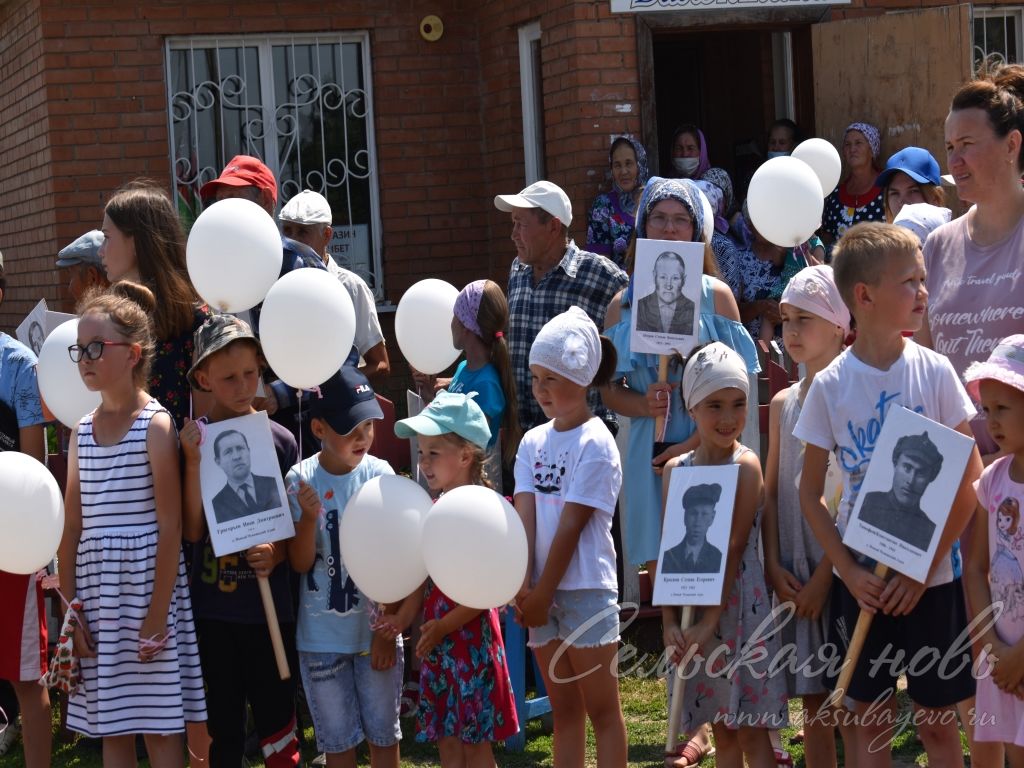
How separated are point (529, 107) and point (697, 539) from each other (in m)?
5.95

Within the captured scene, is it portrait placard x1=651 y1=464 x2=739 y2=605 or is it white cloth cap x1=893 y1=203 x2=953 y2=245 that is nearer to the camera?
portrait placard x1=651 y1=464 x2=739 y2=605

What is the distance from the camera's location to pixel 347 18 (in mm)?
9406

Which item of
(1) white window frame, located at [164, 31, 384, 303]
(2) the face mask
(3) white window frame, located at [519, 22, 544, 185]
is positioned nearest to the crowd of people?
(2) the face mask

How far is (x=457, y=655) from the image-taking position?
3979 millimetres

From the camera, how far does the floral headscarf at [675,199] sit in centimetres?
467

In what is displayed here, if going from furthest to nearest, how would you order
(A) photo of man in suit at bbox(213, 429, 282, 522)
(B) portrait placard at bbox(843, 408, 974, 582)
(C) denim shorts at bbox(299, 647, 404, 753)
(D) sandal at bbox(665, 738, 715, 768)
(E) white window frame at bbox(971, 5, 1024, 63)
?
1. (E) white window frame at bbox(971, 5, 1024, 63)
2. (D) sandal at bbox(665, 738, 715, 768)
3. (C) denim shorts at bbox(299, 647, 404, 753)
4. (A) photo of man in suit at bbox(213, 429, 282, 522)
5. (B) portrait placard at bbox(843, 408, 974, 582)

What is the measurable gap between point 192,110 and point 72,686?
6.09m

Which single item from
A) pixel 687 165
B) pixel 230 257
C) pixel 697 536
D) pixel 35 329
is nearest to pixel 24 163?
pixel 35 329

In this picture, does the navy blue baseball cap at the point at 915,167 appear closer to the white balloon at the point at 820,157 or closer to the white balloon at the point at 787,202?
the white balloon at the point at 787,202

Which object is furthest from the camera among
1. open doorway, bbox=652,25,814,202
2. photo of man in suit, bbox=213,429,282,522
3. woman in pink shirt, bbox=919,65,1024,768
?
open doorway, bbox=652,25,814,202

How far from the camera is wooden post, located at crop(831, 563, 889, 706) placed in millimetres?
3526

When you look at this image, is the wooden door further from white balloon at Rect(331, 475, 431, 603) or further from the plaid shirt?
white balloon at Rect(331, 475, 431, 603)

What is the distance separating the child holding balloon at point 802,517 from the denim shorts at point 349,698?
3.84 feet

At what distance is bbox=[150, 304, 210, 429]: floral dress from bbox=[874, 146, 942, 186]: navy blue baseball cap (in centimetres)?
333
